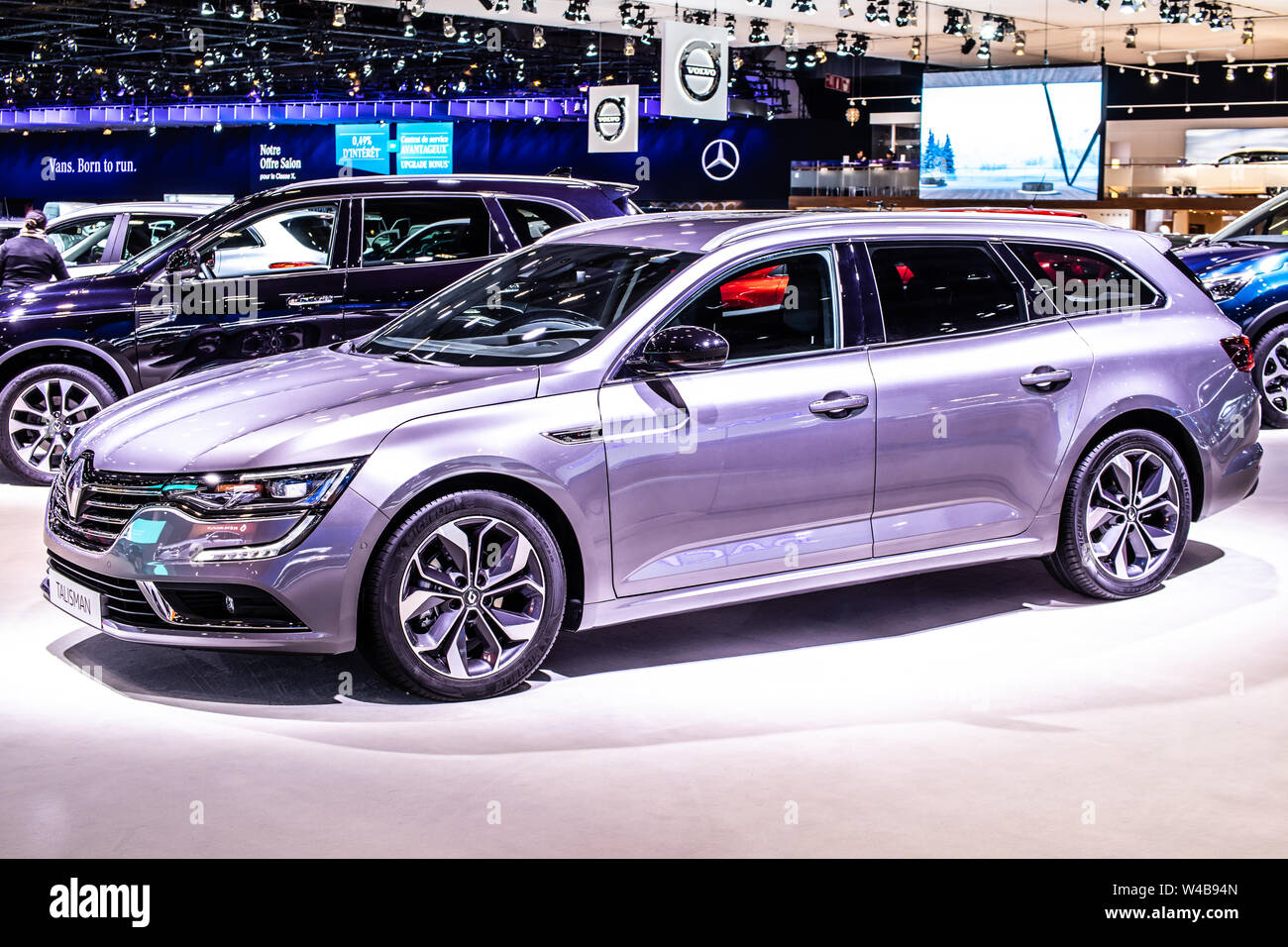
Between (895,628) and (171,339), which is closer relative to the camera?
(895,628)

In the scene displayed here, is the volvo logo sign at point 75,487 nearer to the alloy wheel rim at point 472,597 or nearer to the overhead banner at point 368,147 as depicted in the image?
the alloy wheel rim at point 472,597

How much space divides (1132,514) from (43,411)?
20.0 feet

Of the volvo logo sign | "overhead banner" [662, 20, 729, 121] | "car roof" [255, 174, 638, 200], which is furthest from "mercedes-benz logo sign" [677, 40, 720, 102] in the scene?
the volvo logo sign

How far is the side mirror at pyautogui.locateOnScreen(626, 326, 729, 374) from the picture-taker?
4832 millimetres

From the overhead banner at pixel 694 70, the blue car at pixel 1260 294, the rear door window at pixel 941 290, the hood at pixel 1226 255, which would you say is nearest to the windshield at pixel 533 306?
the rear door window at pixel 941 290

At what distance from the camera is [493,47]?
26188mm

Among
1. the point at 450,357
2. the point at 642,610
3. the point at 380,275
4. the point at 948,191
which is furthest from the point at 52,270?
the point at 948,191

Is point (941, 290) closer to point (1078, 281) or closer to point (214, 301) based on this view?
point (1078, 281)

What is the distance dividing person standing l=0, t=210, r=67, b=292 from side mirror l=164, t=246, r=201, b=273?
2200mm

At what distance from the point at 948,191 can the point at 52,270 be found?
16844mm

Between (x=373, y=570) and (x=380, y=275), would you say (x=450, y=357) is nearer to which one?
(x=373, y=570)

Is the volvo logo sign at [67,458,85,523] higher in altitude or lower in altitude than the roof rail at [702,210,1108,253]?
lower

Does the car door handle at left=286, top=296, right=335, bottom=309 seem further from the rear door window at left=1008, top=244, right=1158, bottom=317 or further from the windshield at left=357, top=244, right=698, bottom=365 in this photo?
the rear door window at left=1008, top=244, right=1158, bottom=317

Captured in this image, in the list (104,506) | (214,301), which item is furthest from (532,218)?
(104,506)
